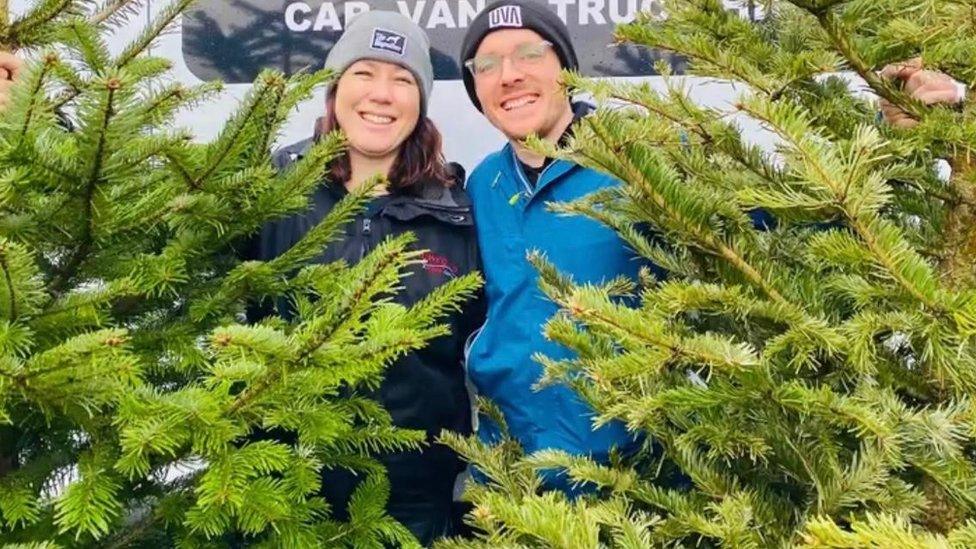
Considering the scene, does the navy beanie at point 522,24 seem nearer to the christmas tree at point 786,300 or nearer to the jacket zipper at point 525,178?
the jacket zipper at point 525,178

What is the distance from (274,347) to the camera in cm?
143

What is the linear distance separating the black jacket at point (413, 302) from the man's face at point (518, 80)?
0.95 feet

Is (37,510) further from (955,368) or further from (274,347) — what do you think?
(955,368)

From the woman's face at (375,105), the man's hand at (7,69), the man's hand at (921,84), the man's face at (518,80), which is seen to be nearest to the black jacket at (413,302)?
the woman's face at (375,105)

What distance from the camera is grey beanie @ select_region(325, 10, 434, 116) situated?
9.12 feet

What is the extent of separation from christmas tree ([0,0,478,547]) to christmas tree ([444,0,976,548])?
34cm

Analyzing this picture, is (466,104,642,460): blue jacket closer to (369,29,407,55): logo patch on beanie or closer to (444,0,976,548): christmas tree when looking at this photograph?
(369,29,407,55): logo patch on beanie

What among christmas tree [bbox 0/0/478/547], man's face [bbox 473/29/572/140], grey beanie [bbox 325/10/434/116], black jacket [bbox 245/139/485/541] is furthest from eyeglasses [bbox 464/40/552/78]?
christmas tree [bbox 0/0/478/547]

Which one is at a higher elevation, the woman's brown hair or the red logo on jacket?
the woman's brown hair

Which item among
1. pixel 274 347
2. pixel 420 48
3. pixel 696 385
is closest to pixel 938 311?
pixel 696 385

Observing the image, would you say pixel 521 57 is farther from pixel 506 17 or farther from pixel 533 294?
pixel 533 294

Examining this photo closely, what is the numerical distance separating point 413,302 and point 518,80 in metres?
0.69

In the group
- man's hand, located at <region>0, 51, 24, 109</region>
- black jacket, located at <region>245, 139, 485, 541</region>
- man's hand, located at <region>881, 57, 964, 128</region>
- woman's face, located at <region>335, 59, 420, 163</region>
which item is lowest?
black jacket, located at <region>245, 139, 485, 541</region>

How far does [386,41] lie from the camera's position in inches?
109
